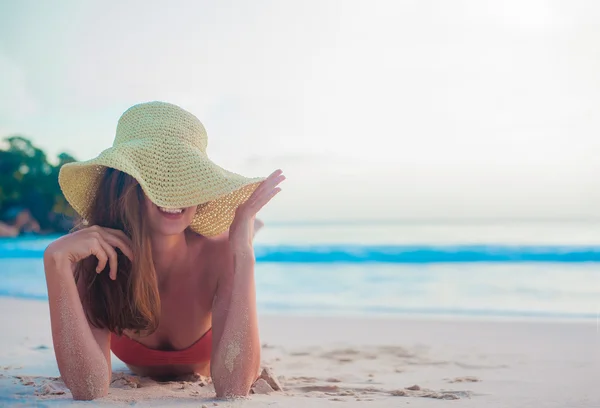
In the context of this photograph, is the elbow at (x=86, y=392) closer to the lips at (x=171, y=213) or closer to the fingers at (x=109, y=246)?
the fingers at (x=109, y=246)

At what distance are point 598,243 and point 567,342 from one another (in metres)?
11.8

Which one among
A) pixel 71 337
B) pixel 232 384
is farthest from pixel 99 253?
pixel 232 384

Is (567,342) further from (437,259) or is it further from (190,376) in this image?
(437,259)

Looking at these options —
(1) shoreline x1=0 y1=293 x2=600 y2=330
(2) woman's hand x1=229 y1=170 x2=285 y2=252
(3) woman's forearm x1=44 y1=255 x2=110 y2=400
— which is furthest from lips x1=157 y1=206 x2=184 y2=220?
(1) shoreline x1=0 y1=293 x2=600 y2=330

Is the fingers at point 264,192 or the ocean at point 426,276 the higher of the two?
the fingers at point 264,192

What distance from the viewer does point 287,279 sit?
10.3m

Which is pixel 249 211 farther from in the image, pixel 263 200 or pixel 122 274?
pixel 122 274

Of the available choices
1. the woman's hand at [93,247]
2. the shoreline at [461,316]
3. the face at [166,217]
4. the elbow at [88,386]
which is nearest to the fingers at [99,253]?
the woman's hand at [93,247]

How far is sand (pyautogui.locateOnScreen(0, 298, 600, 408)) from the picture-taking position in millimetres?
2561

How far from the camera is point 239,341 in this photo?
93.0 inches

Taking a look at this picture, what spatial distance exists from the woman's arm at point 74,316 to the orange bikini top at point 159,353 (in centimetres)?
50

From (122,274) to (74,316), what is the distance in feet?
1.07

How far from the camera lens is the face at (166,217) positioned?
8.12ft

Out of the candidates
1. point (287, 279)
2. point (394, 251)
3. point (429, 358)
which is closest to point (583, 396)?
point (429, 358)
